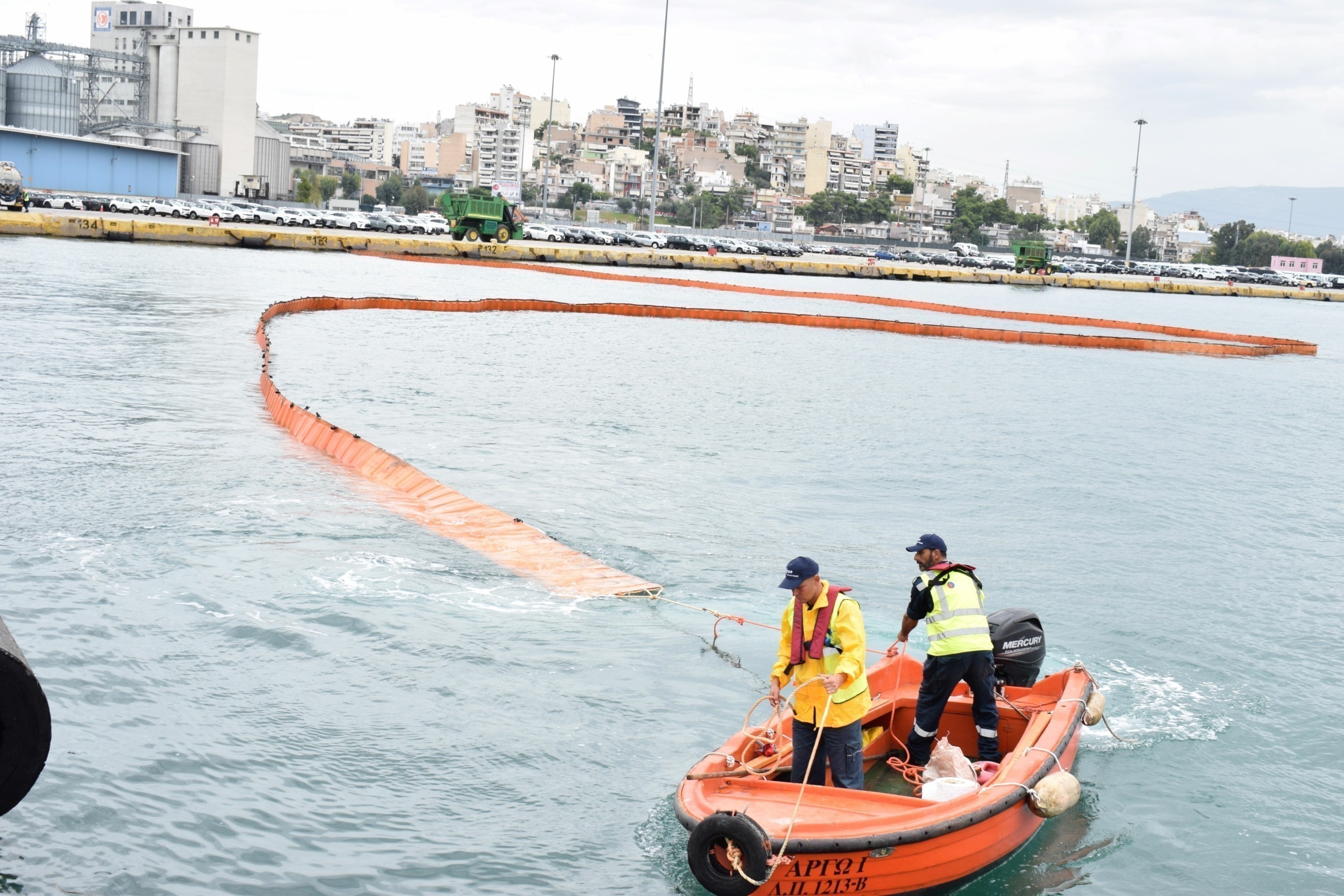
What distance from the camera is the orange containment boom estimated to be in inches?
1964

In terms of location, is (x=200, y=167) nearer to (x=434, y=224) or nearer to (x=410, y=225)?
(x=434, y=224)

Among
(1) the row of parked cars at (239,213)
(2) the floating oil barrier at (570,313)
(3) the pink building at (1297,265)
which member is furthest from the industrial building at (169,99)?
(3) the pink building at (1297,265)

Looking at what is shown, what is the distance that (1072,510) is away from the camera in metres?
20.9

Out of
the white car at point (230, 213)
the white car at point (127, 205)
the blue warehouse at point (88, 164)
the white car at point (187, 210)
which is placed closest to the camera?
the white car at point (127, 205)

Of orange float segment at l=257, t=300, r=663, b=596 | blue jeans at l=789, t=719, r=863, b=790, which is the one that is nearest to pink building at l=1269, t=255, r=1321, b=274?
orange float segment at l=257, t=300, r=663, b=596

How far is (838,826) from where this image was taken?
7844 millimetres

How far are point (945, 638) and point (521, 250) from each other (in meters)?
67.9

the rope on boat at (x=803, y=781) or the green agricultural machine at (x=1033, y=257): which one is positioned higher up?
the green agricultural machine at (x=1033, y=257)

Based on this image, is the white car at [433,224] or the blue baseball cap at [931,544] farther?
the white car at [433,224]

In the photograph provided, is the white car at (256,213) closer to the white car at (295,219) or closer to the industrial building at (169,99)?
the white car at (295,219)

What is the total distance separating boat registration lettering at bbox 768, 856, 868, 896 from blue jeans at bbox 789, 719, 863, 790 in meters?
0.69

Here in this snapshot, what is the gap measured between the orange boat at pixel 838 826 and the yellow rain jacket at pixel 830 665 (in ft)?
1.64

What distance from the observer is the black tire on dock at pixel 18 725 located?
6.95 meters

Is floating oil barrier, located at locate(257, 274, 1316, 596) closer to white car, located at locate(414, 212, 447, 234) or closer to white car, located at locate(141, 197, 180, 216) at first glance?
white car, located at locate(141, 197, 180, 216)
